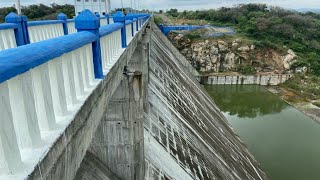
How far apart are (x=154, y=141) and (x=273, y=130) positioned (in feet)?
44.4

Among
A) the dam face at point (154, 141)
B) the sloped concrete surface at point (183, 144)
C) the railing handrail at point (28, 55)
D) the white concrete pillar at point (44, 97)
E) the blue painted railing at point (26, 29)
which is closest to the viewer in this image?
the railing handrail at point (28, 55)

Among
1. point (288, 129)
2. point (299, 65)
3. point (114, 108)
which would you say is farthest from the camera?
point (299, 65)

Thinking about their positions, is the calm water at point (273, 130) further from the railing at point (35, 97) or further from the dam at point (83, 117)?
the railing at point (35, 97)

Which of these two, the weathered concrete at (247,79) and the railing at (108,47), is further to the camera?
the weathered concrete at (247,79)

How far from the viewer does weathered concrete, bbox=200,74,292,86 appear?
1117 inches

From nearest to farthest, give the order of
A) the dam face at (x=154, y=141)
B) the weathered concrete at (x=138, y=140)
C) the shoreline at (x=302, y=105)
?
the weathered concrete at (x=138, y=140)
the dam face at (x=154, y=141)
the shoreline at (x=302, y=105)

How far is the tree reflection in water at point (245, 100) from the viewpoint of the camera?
22.7m

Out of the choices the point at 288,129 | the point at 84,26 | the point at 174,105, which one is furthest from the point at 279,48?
the point at 84,26

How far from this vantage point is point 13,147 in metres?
1.33

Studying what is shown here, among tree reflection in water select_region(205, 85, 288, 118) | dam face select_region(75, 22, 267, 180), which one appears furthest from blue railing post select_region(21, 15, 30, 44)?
tree reflection in water select_region(205, 85, 288, 118)

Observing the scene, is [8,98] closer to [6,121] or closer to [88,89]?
[6,121]

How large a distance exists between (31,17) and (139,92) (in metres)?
10.8

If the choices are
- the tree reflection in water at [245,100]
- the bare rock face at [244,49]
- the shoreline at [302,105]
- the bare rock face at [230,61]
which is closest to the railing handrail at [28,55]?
the tree reflection in water at [245,100]

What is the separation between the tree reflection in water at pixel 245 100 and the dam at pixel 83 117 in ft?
48.2
